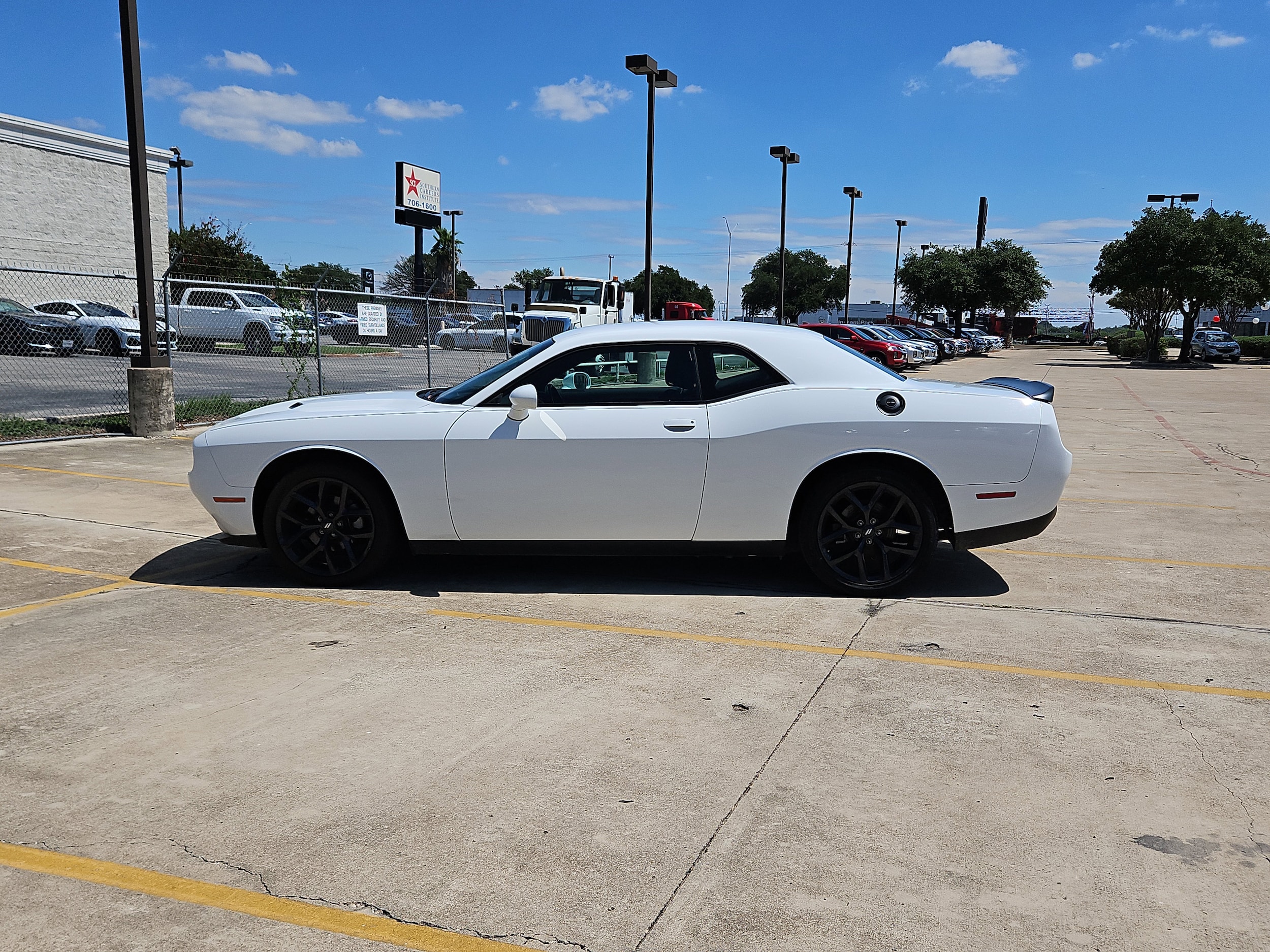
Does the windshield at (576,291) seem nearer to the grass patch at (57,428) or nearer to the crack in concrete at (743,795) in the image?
the grass patch at (57,428)

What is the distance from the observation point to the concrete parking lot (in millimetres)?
2762

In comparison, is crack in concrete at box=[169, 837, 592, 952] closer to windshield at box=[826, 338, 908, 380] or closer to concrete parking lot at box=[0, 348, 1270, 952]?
concrete parking lot at box=[0, 348, 1270, 952]

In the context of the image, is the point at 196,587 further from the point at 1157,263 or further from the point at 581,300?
the point at 1157,263

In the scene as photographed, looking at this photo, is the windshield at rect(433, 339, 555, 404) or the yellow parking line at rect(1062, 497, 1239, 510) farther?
the yellow parking line at rect(1062, 497, 1239, 510)

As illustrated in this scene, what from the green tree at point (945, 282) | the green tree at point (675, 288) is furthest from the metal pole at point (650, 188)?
the green tree at point (675, 288)

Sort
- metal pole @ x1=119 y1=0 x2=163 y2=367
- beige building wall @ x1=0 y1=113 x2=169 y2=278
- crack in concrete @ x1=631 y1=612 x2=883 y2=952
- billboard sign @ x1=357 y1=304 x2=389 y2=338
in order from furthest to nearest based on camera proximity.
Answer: beige building wall @ x1=0 y1=113 x2=169 y2=278 → billboard sign @ x1=357 y1=304 x2=389 y2=338 → metal pole @ x1=119 y1=0 x2=163 y2=367 → crack in concrete @ x1=631 y1=612 x2=883 y2=952

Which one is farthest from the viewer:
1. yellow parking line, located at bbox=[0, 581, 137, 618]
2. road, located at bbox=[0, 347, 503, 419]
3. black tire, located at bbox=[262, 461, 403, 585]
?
road, located at bbox=[0, 347, 503, 419]

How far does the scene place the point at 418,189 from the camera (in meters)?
50.8

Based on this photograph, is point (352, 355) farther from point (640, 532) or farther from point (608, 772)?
point (608, 772)

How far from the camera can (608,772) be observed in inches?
141

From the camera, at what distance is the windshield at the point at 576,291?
1261 inches

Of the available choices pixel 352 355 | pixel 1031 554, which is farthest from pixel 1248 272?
pixel 1031 554

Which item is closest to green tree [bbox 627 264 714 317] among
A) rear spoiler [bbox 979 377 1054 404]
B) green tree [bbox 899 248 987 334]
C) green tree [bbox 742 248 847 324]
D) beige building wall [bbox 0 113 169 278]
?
green tree [bbox 742 248 847 324]

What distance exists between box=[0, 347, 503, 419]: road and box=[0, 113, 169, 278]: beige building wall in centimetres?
1464
